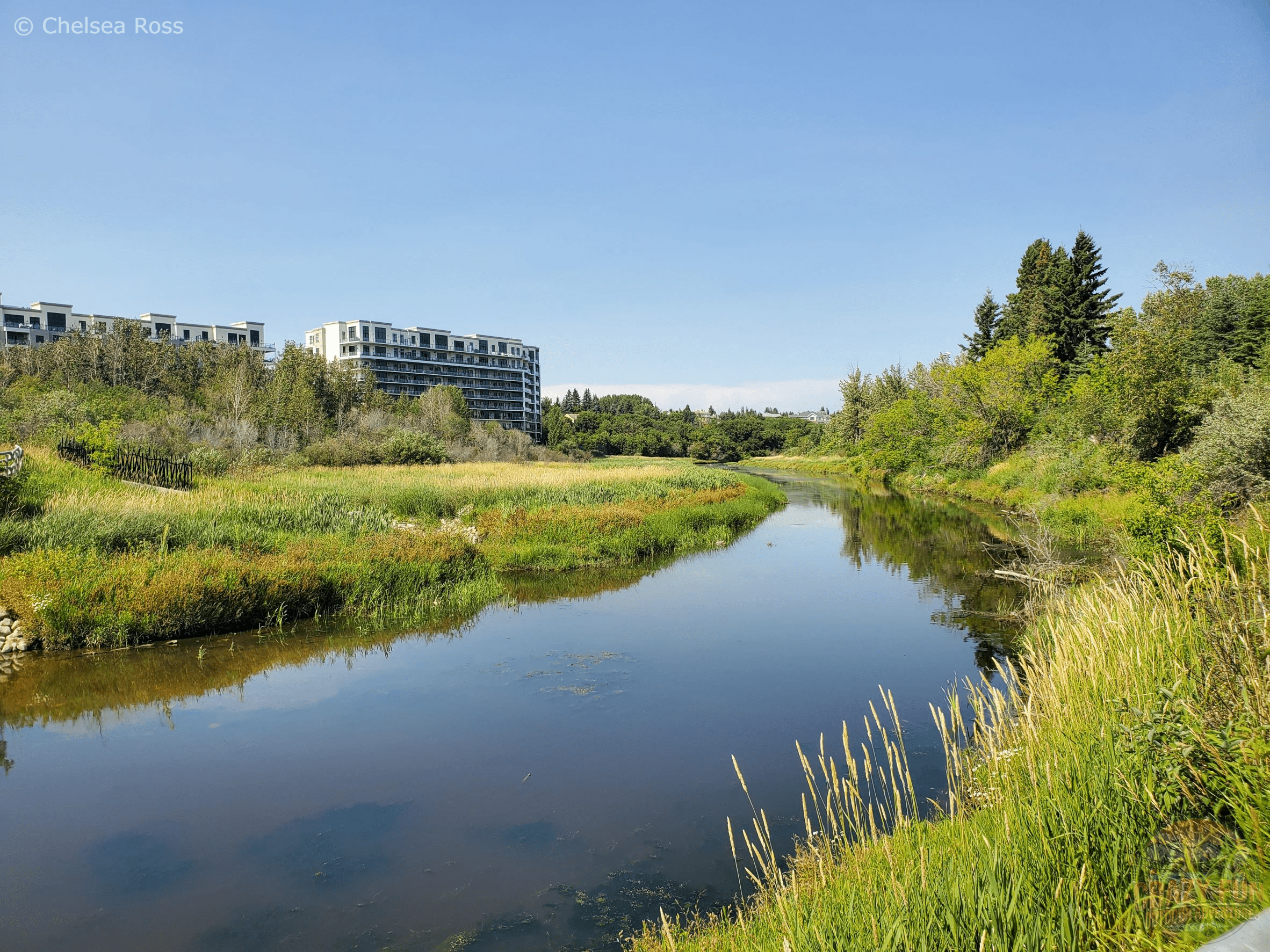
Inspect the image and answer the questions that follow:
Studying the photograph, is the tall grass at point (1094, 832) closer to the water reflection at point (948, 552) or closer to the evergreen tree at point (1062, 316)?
the water reflection at point (948, 552)

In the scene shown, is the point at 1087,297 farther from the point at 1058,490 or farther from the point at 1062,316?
the point at 1058,490

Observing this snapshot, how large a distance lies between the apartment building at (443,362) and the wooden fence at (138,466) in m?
91.7

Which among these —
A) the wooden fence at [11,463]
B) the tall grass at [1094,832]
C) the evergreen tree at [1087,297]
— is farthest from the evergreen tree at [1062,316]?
the wooden fence at [11,463]

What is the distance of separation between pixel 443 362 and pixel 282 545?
119 m

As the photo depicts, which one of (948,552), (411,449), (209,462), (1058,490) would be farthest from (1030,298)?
(209,462)

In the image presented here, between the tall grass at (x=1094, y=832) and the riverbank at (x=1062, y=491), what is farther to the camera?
the riverbank at (x=1062, y=491)

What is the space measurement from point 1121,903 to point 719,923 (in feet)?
9.47

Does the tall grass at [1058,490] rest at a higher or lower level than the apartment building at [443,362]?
lower

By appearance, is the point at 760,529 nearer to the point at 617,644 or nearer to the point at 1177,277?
the point at 617,644

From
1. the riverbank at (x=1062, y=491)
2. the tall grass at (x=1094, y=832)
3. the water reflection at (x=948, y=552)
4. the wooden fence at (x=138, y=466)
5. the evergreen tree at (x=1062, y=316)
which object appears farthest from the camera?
the evergreen tree at (x=1062, y=316)

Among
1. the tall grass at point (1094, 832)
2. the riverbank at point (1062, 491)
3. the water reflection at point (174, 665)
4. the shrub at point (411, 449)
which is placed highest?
the shrub at point (411, 449)

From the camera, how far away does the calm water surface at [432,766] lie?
689cm

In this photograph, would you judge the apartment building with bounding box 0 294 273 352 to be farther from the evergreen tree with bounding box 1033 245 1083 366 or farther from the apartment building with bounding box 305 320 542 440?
the evergreen tree with bounding box 1033 245 1083 366

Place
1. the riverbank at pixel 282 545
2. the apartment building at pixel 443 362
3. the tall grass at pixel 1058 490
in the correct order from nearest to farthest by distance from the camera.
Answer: the riverbank at pixel 282 545
the tall grass at pixel 1058 490
the apartment building at pixel 443 362
